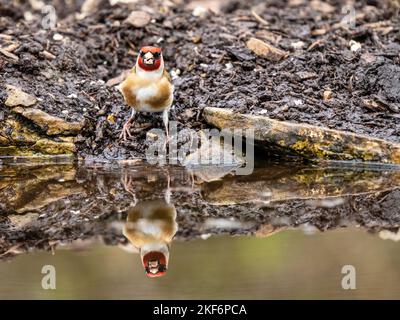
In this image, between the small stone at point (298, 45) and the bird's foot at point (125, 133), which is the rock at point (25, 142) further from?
the small stone at point (298, 45)

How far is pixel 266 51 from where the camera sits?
297 inches

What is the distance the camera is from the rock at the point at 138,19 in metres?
8.16

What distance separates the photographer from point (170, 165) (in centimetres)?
664

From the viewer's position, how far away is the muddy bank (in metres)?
4.92

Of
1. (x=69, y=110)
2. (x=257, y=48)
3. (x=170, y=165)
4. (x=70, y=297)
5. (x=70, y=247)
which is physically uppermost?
(x=257, y=48)

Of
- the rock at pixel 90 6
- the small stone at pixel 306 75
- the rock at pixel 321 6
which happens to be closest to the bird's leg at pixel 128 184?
the small stone at pixel 306 75

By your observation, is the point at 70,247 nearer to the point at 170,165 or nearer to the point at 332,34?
the point at 170,165

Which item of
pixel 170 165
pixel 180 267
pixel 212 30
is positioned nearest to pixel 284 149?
pixel 170 165

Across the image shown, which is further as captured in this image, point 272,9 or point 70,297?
point 272,9

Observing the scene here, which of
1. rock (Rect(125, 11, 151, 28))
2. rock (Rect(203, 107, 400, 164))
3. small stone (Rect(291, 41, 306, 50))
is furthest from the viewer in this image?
rock (Rect(125, 11, 151, 28))

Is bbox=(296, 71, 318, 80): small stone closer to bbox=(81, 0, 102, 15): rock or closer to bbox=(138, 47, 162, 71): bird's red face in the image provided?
bbox=(138, 47, 162, 71): bird's red face

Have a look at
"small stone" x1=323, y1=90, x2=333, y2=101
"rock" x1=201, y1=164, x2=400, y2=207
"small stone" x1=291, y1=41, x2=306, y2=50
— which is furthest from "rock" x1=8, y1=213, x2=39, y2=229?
"small stone" x1=291, y1=41, x2=306, y2=50

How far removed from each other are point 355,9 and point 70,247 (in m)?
5.46

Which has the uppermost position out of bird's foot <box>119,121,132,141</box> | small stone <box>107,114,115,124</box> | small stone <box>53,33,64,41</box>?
small stone <box>53,33,64,41</box>
